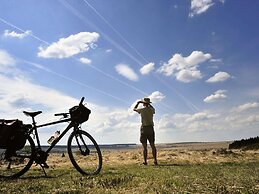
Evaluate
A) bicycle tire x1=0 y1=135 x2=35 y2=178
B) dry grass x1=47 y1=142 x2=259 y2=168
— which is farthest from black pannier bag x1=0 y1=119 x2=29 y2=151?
dry grass x1=47 y1=142 x2=259 y2=168

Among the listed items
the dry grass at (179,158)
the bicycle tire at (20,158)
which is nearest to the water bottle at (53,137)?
the bicycle tire at (20,158)

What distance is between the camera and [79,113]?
12078 millimetres

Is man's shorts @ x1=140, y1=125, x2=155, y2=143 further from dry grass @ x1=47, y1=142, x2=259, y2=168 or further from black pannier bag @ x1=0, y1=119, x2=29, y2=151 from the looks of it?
black pannier bag @ x1=0, y1=119, x2=29, y2=151

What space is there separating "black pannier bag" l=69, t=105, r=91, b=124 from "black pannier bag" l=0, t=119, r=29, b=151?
158 cm

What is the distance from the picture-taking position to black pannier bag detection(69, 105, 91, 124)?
1204cm

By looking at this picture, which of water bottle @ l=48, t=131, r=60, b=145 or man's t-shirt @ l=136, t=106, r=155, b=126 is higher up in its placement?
man's t-shirt @ l=136, t=106, r=155, b=126

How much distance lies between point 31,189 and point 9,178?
3.05 m

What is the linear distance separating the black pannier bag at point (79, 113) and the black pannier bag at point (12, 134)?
5.19ft

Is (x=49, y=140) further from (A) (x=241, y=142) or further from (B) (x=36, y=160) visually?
(A) (x=241, y=142)

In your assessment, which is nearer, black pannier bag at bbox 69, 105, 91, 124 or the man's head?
black pannier bag at bbox 69, 105, 91, 124

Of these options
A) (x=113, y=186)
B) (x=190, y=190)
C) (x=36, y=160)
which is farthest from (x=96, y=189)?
(x=36, y=160)

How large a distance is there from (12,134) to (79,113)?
2.23m

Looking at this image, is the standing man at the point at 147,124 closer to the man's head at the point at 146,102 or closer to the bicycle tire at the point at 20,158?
the man's head at the point at 146,102

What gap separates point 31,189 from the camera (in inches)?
344
